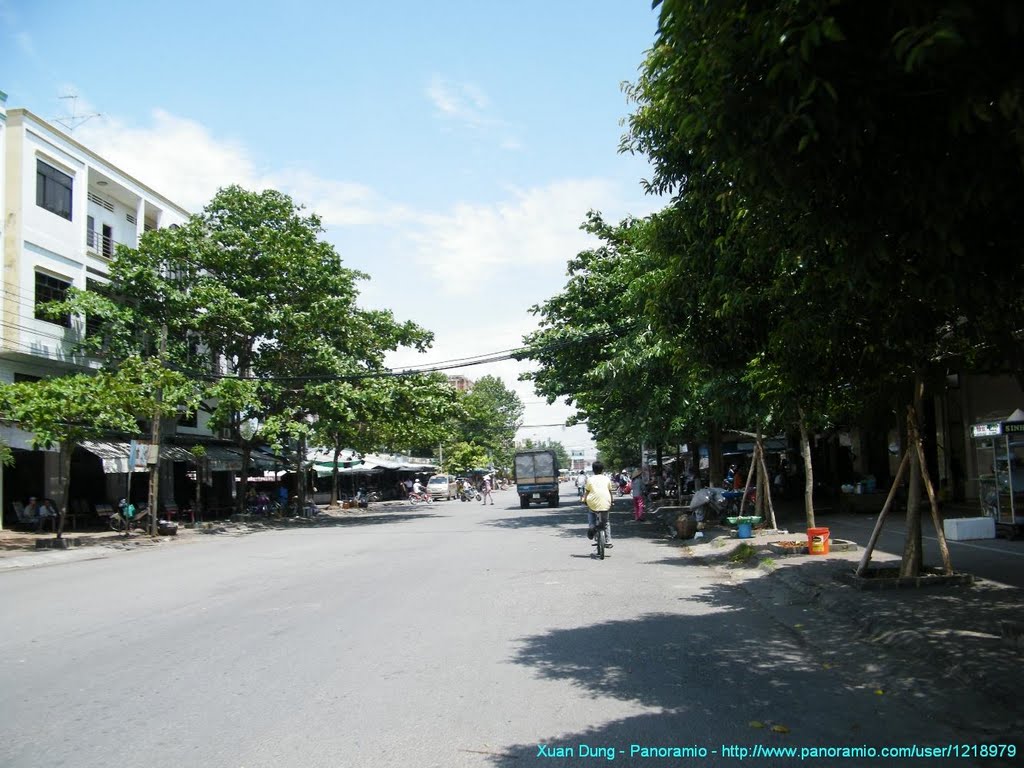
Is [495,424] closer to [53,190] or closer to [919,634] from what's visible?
[53,190]

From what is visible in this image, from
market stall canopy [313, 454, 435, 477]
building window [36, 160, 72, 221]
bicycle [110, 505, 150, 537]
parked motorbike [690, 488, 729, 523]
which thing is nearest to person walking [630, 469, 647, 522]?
parked motorbike [690, 488, 729, 523]

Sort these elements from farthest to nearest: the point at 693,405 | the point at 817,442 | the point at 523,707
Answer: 1. the point at 817,442
2. the point at 693,405
3. the point at 523,707

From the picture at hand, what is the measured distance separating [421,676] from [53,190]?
25.5 metres

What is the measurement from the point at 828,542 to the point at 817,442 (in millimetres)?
22598

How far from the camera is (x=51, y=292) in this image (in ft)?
82.1

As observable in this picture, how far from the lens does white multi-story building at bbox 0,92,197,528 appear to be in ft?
76.0

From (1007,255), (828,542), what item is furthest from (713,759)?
(828,542)

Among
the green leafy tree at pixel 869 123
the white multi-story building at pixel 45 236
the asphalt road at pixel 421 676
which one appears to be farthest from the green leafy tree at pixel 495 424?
the green leafy tree at pixel 869 123

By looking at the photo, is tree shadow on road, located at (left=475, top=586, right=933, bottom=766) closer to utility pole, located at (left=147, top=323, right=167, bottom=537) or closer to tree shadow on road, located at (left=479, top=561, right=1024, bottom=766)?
tree shadow on road, located at (left=479, top=561, right=1024, bottom=766)

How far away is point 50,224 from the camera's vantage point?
81.4 ft

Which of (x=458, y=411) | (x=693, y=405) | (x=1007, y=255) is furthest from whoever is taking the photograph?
(x=458, y=411)

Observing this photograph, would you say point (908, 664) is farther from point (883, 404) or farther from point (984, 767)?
point (883, 404)

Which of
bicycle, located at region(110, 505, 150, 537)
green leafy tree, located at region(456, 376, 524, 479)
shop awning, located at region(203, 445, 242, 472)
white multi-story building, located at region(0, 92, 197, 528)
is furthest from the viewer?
green leafy tree, located at region(456, 376, 524, 479)

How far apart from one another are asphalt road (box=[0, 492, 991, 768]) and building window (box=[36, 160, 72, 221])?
1703cm
